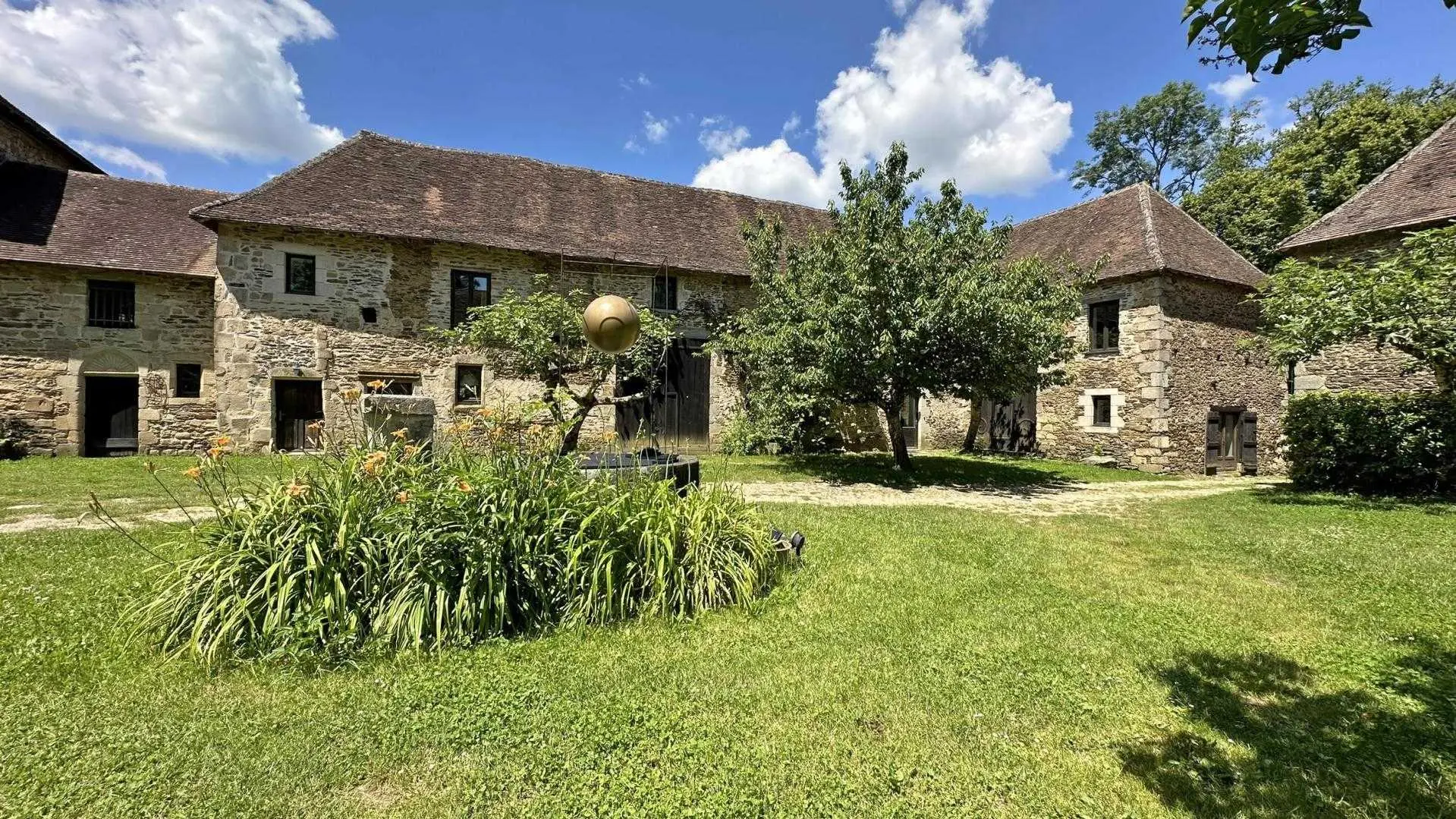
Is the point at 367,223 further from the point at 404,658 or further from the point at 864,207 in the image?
the point at 404,658

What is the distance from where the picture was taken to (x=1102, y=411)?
48.3 ft

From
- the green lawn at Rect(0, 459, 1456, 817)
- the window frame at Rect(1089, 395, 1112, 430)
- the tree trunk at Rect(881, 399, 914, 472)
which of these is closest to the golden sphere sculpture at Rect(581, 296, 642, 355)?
the green lawn at Rect(0, 459, 1456, 817)

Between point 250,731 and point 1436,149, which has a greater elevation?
point 1436,149

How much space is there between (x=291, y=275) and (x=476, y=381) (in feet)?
14.7

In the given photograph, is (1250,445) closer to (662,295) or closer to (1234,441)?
(1234,441)

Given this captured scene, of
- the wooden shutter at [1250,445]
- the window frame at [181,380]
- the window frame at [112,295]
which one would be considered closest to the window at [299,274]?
the window frame at [181,380]

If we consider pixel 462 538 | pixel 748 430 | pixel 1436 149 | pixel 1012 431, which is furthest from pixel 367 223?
pixel 1436 149

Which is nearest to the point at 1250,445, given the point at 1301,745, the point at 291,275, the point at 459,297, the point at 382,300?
the point at 1301,745

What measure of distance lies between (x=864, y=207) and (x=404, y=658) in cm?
930

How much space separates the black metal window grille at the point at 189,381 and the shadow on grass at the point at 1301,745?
17902 millimetres

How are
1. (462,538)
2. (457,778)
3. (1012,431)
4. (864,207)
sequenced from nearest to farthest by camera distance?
(457,778), (462,538), (864,207), (1012,431)

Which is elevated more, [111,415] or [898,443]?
[111,415]

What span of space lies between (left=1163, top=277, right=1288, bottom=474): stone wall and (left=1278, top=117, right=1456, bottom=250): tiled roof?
1939mm

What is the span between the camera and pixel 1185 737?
8.75 feet
